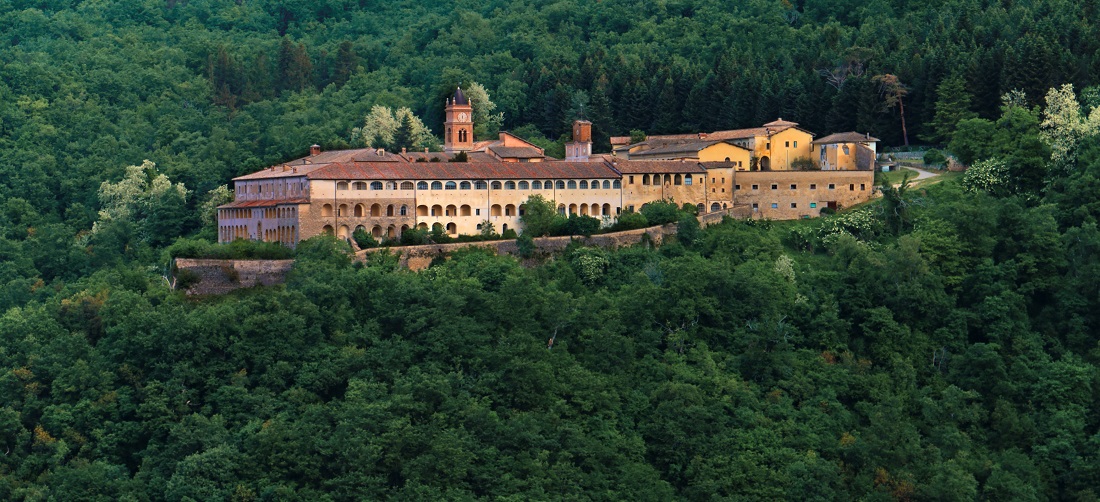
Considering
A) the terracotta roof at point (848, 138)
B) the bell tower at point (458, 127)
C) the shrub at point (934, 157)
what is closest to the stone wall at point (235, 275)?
the bell tower at point (458, 127)

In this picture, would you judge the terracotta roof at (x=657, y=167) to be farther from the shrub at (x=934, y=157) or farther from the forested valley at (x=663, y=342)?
the shrub at (x=934, y=157)

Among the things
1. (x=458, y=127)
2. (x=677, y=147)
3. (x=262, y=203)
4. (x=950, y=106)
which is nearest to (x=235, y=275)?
(x=262, y=203)

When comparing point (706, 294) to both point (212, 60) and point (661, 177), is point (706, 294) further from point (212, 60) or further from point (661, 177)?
point (212, 60)

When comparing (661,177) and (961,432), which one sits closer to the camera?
(961,432)

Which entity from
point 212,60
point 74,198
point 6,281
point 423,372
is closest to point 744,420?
point 423,372

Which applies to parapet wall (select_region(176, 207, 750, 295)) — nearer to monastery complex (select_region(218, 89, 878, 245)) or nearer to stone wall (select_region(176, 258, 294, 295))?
stone wall (select_region(176, 258, 294, 295))
